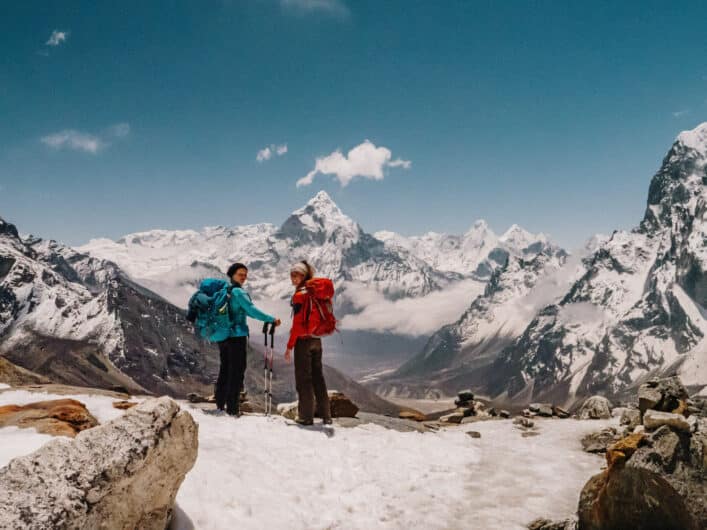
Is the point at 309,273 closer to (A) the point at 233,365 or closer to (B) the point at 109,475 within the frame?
(A) the point at 233,365

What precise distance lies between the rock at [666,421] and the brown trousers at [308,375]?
30.7ft

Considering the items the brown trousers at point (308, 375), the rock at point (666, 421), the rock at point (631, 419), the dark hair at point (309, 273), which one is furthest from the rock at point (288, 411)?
the rock at point (631, 419)

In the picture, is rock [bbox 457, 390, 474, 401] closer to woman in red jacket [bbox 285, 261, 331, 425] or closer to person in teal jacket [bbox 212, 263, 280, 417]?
woman in red jacket [bbox 285, 261, 331, 425]

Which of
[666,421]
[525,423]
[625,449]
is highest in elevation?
[666,421]

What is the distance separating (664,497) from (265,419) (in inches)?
451

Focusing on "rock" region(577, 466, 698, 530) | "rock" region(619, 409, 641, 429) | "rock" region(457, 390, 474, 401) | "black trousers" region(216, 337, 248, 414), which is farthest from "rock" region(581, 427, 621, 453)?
"rock" region(457, 390, 474, 401)

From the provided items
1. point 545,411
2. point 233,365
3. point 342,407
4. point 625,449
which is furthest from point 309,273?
point 545,411

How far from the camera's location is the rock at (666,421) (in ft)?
35.2

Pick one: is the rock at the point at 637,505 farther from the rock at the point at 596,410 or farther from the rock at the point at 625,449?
the rock at the point at 596,410

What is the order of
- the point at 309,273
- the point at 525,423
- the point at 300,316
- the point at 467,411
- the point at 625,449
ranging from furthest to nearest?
the point at 467,411
the point at 525,423
the point at 309,273
the point at 300,316
the point at 625,449

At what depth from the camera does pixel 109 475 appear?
7297 millimetres

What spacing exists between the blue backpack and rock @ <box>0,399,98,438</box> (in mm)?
4501

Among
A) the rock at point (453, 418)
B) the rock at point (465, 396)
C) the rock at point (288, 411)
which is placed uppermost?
the rock at point (288, 411)

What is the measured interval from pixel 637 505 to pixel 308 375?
33.8 feet
